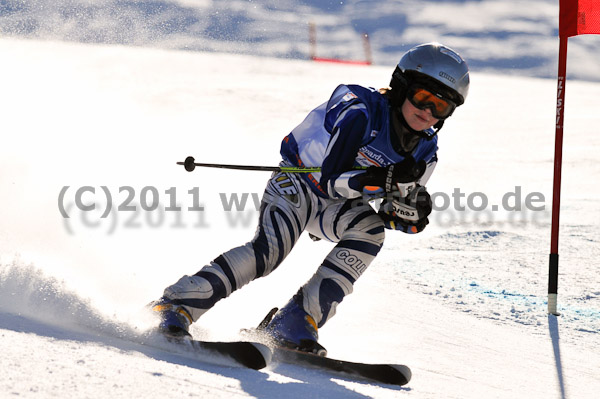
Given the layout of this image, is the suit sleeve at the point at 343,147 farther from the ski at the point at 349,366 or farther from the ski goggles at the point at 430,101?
the ski at the point at 349,366

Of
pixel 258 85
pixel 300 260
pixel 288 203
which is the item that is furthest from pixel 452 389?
pixel 258 85

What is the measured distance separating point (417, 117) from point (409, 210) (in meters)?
0.44

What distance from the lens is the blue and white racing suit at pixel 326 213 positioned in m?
3.22

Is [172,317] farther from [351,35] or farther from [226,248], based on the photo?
[351,35]

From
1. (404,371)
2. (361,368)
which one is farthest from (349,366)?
(404,371)

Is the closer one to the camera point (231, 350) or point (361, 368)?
point (231, 350)

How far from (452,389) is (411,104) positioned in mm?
1304

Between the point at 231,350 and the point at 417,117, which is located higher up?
the point at 417,117

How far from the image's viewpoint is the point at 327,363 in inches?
116

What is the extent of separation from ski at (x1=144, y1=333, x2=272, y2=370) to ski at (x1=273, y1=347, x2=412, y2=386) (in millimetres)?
330

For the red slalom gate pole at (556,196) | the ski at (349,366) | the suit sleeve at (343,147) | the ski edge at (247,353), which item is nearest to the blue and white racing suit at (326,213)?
the suit sleeve at (343,147)

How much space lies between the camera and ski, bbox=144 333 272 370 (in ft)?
8.75

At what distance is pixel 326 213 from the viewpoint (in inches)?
140

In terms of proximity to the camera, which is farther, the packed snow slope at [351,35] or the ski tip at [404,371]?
the packed snow slope at [351,35]
